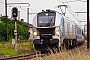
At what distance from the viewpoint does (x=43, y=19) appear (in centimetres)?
1911

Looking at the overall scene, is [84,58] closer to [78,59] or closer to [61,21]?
[78,59]

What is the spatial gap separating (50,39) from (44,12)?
7.33 feet

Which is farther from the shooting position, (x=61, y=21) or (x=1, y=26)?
(x=1, y=26)

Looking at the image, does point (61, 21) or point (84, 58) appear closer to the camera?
point (84, 58)

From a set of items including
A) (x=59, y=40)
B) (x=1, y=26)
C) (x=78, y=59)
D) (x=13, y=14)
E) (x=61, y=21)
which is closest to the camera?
(x=78, y=59)

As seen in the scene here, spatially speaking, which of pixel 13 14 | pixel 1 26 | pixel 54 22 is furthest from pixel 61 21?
pixel 1 26

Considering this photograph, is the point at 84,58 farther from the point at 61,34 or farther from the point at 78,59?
the point at 61,34

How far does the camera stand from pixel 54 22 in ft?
61.7

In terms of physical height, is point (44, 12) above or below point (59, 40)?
above

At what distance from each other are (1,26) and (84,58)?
34.0m

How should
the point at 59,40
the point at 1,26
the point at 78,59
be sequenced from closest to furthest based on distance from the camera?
1. the point at 78,59
2. the point at 59,40
3. the point at 1,26

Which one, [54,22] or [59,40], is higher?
[54,22]

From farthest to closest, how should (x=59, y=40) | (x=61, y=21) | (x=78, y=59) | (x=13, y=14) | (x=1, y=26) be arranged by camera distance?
(x=1, y=26) → (x=13, y=14) → (x=61, y=21) → (x=59, y=40) → (x=78, y=59)

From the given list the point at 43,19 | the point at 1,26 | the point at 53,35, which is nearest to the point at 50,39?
the point at 53,35
